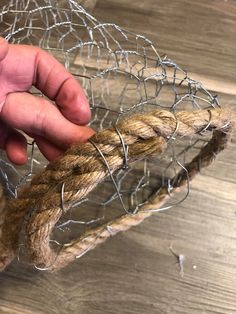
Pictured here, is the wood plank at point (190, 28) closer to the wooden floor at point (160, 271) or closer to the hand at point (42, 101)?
the wooden floor at point (160, 271)

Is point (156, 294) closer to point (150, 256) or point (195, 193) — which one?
point (150, 256)

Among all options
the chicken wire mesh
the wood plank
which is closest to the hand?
the chicken wire mesh

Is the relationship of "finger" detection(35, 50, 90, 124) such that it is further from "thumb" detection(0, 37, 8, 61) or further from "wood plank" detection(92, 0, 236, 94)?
"wood plank" detection(92, 0, 236, 94)

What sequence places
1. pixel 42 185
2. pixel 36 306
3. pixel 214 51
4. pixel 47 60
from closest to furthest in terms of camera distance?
pixel 42 185 < pixel 47 60 < pixel 36 306 < pixel 214 51

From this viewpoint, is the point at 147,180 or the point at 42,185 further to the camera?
the point at 147,180

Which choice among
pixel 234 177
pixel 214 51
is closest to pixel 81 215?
pixel 234 177

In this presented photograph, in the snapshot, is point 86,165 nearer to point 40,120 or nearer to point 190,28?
point 40,120

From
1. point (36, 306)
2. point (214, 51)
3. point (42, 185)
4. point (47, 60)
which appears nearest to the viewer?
point (42, 185)
